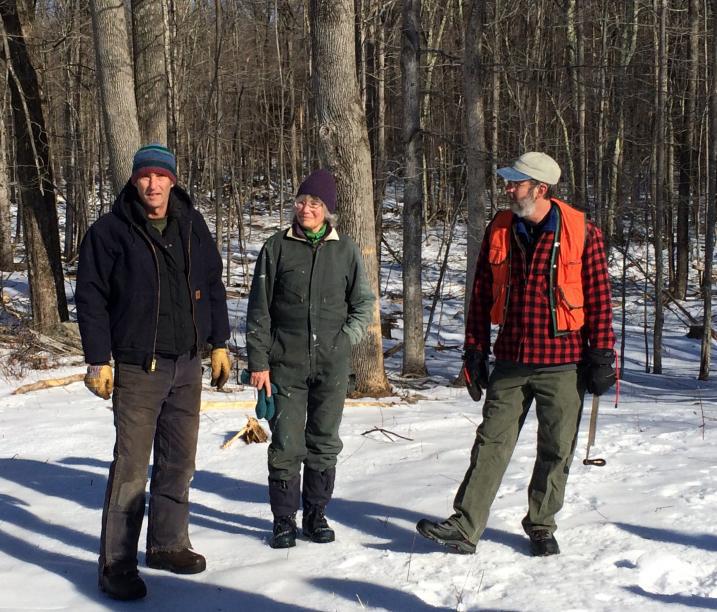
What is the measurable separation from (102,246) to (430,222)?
2737 cm

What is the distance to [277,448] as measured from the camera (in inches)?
172

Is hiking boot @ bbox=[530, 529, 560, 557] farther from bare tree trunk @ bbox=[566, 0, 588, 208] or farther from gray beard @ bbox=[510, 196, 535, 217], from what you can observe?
bare tree trunk @ bbox=[566, 0, 588, 208]

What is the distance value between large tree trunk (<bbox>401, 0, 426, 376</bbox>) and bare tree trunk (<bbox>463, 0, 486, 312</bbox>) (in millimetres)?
718

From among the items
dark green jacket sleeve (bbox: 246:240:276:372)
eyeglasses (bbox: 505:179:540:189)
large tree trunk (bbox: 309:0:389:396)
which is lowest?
dark green jacket sleeve (bbox: 246:240:276:372)

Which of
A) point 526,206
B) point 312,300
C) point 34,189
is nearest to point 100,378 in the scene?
point 312,300

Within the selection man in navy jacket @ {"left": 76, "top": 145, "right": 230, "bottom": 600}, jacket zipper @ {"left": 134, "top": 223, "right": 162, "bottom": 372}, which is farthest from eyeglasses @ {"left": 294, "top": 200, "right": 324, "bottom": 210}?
jacket zipper @ {"left": 134, "top": 223, "right": 162, "bottom": 372}

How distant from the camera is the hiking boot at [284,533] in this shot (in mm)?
4395

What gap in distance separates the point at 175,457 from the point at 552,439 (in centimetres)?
189

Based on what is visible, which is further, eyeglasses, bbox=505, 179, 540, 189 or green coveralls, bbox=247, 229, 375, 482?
green coveralls, bbox=247, 229, 375, 482

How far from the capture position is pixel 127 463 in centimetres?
384

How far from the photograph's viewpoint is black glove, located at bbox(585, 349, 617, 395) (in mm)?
3963

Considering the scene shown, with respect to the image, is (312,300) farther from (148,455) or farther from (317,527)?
(317,527)

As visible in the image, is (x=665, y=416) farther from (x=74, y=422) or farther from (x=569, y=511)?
(x=74, y=422)

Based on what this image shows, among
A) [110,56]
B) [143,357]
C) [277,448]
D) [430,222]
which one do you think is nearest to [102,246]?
[143,357]
